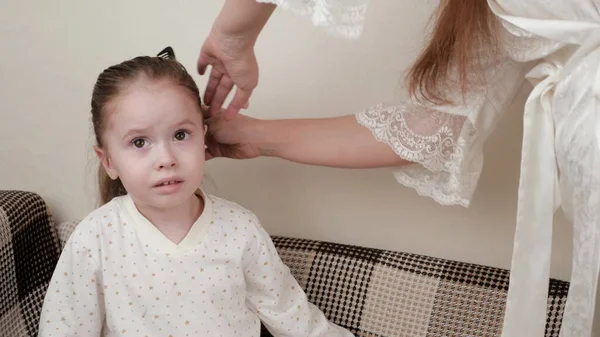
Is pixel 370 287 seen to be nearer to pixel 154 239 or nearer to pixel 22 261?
pixel 154 239

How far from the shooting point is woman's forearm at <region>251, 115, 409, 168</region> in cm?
136

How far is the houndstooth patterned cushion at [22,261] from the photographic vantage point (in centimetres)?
151

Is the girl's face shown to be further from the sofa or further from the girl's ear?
the sofa

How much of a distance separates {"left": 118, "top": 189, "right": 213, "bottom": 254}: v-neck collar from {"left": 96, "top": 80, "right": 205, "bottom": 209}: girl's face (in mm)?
58

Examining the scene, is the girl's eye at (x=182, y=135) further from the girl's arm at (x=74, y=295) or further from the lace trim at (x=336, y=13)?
the lace trim at (x=336, y=13)

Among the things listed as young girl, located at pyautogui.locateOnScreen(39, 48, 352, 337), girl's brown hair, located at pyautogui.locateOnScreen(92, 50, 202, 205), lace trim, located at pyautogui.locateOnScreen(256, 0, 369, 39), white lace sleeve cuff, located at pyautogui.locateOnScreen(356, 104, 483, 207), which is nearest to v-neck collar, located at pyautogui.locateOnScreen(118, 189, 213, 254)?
young girl, located at pyautogui.locateOnScreen(39, 48, 352, 337)

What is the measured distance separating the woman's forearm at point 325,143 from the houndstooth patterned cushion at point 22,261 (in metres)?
0.51

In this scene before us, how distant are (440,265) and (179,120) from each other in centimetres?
59

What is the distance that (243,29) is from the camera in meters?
1.20

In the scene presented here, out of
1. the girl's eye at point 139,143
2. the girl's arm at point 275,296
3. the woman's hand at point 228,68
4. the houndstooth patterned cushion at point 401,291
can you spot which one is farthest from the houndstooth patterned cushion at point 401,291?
the girl's eye at point 139,143

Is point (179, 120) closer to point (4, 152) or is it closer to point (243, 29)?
point (243, 29)

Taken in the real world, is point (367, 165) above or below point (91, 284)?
above

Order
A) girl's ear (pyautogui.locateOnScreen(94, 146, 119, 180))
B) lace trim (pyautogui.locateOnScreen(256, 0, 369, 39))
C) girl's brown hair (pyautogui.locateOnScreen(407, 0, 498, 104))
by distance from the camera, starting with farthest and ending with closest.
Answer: girl's ear (pyautogui.locateOnScreen(94, 146, 119, 180)) → girl's brown hair (pyautogui.locateOnScreen(407, 0, 498, 104)) → lace trim (pyautogui.locateOnScreen(256, 0, 369, 39))

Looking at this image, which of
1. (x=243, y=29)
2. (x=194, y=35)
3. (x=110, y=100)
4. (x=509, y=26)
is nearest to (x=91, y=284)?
(x=110, y=100)
